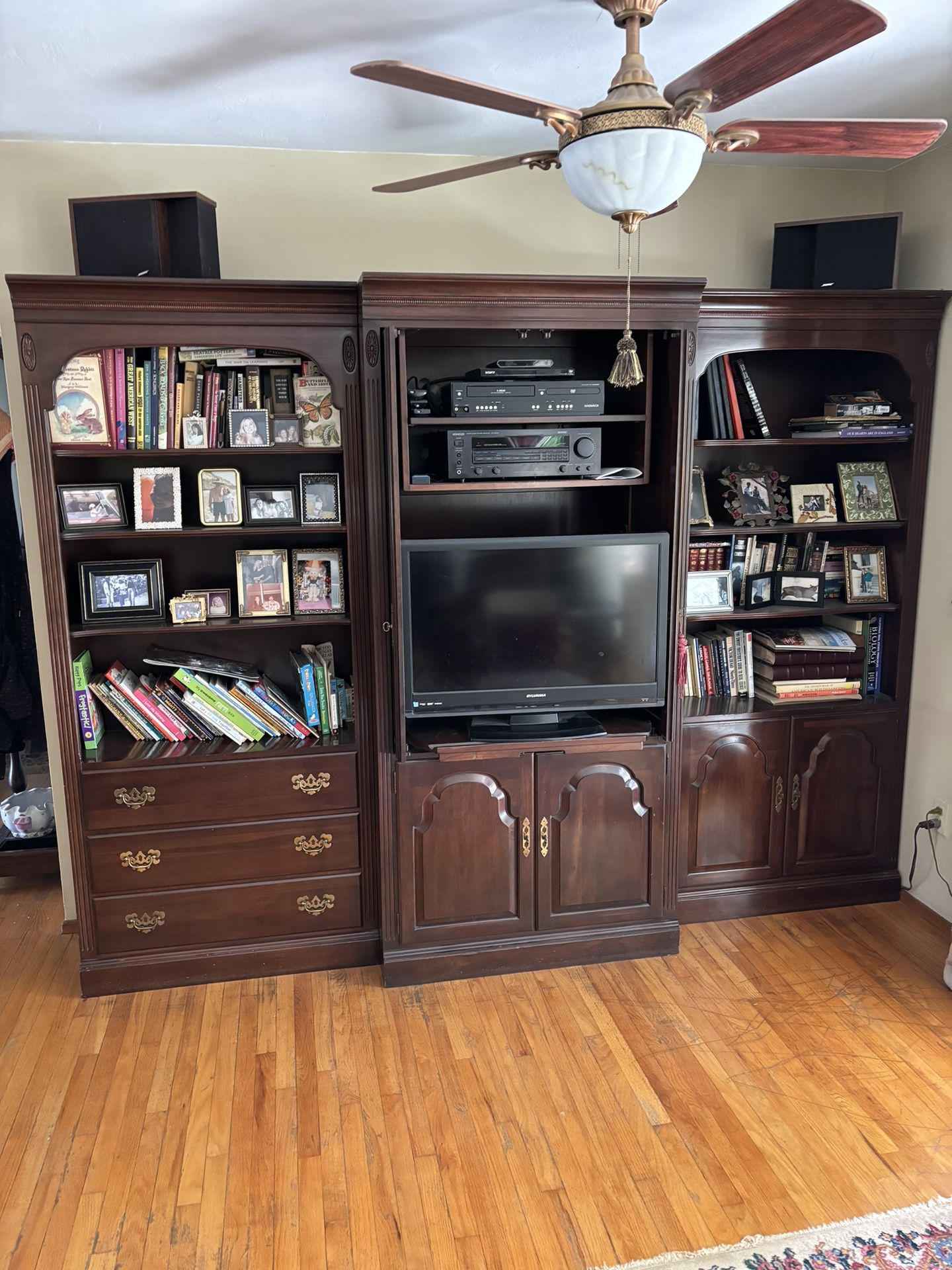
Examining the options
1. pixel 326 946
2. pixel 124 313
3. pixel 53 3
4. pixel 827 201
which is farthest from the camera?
pixel 827 201

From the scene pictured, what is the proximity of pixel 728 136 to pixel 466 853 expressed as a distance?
2108mm

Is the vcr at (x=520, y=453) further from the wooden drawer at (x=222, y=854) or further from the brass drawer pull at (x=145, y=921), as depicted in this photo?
the brass drawer pull at (x=145, y=921)

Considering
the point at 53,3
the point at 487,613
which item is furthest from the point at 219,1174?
the point at 53,3

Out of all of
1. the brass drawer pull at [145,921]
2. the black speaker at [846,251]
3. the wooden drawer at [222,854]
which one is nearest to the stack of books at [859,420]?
the black speaker at [846,251]

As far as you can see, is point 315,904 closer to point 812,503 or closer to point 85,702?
point 85,702

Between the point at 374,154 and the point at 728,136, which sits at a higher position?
the point at 374,154

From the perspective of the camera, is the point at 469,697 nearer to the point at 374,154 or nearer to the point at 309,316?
the point at 309,316

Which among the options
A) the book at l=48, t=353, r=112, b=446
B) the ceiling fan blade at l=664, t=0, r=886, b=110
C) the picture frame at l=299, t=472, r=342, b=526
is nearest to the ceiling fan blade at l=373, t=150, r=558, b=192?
the ceiling fan blade at l=664, t=0, r=886, b=110

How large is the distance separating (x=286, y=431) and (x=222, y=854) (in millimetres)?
1350

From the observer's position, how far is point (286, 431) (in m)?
2.81

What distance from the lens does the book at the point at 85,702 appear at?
9.23 ft

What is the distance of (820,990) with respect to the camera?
2840 millimetres

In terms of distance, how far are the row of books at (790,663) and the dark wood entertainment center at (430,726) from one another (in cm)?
8

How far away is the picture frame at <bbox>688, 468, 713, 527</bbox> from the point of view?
123 inches
